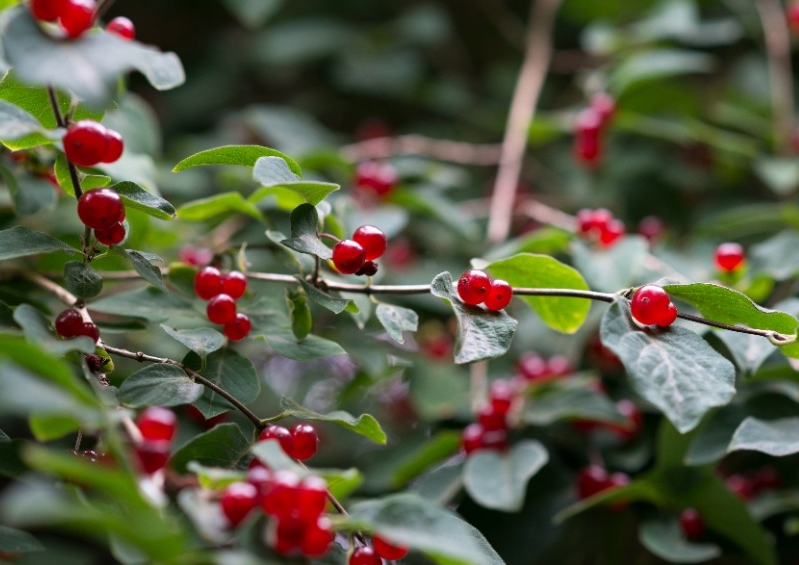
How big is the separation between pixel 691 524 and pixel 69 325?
0.75 meters

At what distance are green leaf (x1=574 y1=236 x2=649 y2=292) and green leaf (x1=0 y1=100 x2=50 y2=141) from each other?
2.03 ft

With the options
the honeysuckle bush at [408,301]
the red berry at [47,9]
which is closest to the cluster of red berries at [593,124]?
the honeysuckle bush at [408,301]

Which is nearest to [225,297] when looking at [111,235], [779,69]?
[111,235]

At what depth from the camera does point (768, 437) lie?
2.48ft

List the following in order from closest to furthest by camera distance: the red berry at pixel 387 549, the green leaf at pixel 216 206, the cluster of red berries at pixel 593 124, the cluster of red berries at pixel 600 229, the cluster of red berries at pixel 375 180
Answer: the red berry at pixel 387 549 → the green leaf at pixel 216 206 → the cluster of red berries at pixel 600 229 → the cluster of red berries at pixel 375 180 → the cluster of red berries at pixel 593 124

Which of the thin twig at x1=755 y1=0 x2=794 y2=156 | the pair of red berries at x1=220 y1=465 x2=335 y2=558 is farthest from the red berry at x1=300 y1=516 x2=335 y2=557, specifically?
the thin twig at x1=755 y1=0 x2=794 y2=156

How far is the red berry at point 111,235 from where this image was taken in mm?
634

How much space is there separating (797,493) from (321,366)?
847 mm

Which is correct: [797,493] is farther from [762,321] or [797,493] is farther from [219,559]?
[219,559]

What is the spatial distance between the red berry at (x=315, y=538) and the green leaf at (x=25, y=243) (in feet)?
1.07

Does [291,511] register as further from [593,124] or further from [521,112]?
[521,112]

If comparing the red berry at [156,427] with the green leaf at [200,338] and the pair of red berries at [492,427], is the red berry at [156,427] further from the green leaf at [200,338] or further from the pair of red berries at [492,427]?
the pair of red berries at [492,427]

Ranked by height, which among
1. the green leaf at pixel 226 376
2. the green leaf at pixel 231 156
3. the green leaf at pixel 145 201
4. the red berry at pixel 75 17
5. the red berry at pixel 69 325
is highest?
the red berry at pixel 75 17

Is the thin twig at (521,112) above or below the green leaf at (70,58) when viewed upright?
below
